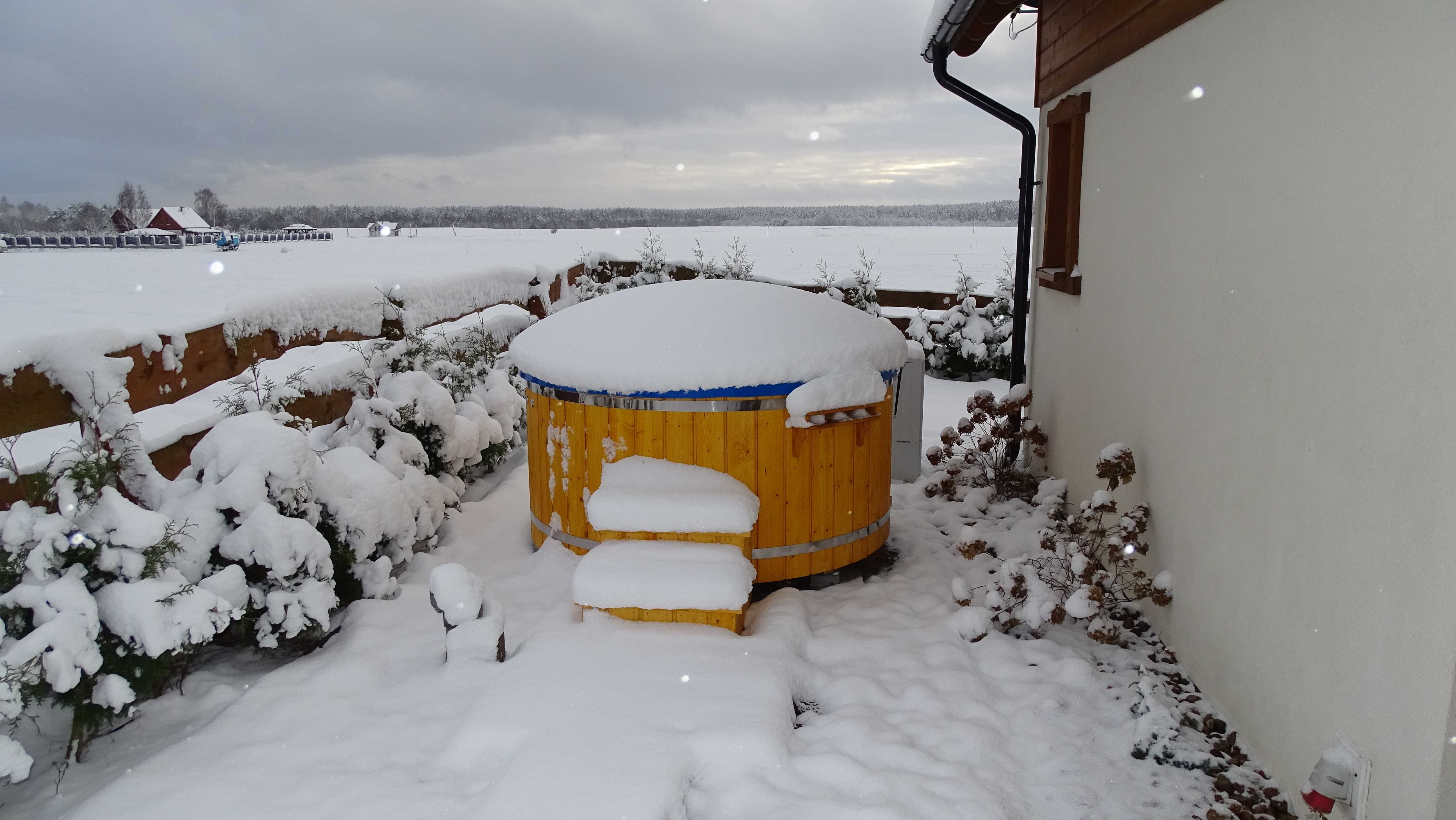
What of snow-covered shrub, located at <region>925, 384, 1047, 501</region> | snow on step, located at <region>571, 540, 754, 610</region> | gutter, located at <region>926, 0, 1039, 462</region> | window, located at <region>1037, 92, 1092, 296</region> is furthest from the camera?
gutter, located at <region>926, 0, 1039, 462</region>

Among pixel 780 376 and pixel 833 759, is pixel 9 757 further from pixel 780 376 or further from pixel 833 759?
pixel 780 376

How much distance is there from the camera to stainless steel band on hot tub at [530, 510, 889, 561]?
412 cm

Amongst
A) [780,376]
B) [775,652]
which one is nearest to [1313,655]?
[775,652]

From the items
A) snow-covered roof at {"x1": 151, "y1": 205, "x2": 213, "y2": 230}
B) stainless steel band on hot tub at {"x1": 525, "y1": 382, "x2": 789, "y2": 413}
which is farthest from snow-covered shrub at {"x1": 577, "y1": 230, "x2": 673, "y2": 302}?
snow-covered roof at {"x1": 151, "y1": 205, "x2": 213, "y2": 230}

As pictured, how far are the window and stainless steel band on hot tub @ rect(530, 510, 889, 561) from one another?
1985mm

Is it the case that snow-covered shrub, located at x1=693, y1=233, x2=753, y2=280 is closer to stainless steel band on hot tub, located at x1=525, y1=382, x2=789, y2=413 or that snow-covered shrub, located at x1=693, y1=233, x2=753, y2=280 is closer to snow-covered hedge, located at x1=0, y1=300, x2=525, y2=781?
snow-covered hedge, located at x1=0, y1=300, x2=525, y2=781

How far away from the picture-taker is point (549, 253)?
28.2 metres

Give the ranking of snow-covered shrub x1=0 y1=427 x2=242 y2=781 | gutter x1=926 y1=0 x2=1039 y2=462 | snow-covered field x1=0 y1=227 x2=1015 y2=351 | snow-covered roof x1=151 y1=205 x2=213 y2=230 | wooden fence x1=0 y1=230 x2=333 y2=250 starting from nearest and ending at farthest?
snow-covered shrub x1=0 y1=427 x2=242 y2=781, gutter x1=926 y1=0 x2=1039 y2=462, snow-covered field x1=0 y1=227 x2=1015 y2=351, wooden fence x1=0 y1=230 x2=333 y2=250, snow-covered roof x1=151 y1=205 x2=213 y2=230

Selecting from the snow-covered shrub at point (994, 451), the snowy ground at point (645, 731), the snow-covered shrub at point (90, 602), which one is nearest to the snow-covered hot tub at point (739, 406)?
the snowy ground at point (645, 731)

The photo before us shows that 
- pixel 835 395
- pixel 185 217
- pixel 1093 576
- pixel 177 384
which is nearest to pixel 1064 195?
pixel 835 395

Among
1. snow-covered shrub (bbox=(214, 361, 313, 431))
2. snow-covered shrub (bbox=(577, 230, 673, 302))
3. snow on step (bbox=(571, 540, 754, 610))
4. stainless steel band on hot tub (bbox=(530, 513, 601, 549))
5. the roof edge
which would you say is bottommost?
stainless steel band on hot tub (bbox=(530, 513, 601, 549))

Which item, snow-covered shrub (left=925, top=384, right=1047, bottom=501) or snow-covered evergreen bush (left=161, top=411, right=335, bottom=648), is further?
snow-covered shrub (left=925, top=384, right=1047, bottom=501)

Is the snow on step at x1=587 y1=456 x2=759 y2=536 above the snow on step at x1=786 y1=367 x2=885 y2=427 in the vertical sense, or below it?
below

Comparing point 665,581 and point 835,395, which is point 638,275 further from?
point 665,581
